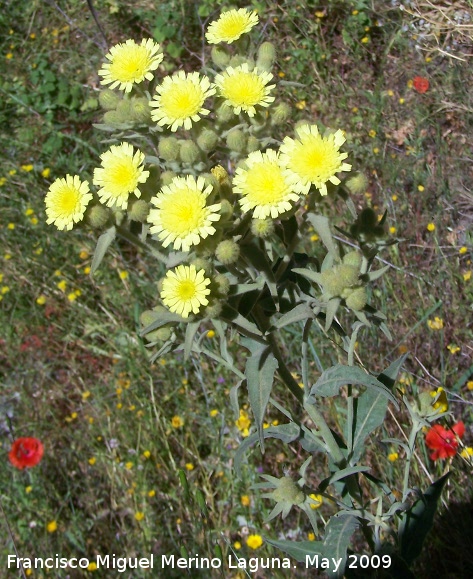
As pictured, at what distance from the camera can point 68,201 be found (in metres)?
1.66

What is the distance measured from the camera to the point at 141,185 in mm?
1622

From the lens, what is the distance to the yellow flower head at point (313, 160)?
1479mm

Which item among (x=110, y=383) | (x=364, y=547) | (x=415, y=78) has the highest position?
(x=415, y=78)

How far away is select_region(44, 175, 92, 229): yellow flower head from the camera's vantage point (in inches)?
64.5

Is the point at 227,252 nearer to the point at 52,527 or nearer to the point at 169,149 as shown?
the point at 169,149

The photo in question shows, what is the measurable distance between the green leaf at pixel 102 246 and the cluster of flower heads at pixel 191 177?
4 cm

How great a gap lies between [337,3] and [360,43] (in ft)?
1.33

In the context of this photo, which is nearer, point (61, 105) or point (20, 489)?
point (20, 489)

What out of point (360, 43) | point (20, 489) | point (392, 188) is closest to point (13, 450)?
point (20, 489)

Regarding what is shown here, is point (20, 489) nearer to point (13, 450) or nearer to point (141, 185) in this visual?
point (13, 450)

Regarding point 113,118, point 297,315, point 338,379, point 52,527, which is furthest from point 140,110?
point 52,527

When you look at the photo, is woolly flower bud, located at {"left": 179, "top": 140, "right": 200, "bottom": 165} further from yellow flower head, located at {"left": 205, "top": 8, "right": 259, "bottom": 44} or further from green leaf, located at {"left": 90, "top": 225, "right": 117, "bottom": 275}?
yellow flower head, located at {"left": 205, "top": 8, "right": 259, "bottom": 44}

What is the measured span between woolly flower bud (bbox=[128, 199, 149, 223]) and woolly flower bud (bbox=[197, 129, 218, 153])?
0.67 ft

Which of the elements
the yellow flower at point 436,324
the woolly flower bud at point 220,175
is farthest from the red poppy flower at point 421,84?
the woolly flower bud at point 220,175
